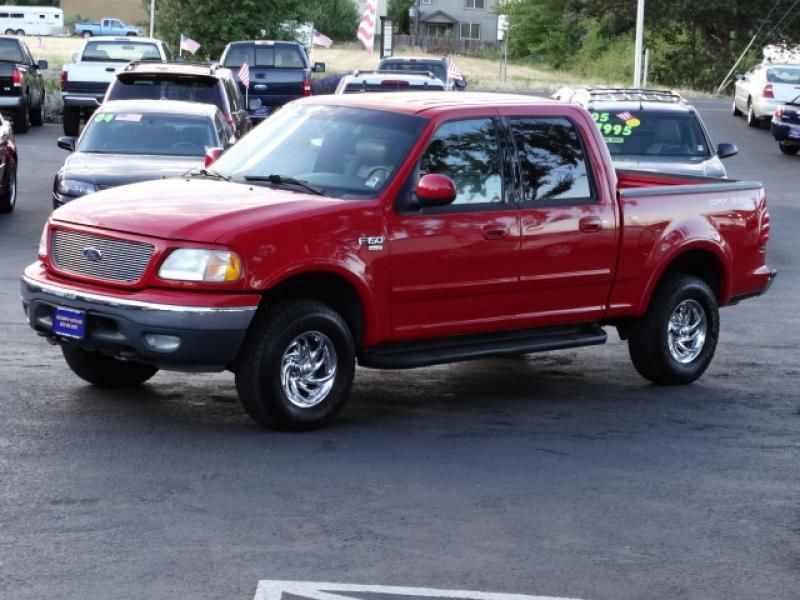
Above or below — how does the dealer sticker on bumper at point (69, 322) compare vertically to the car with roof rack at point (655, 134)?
below

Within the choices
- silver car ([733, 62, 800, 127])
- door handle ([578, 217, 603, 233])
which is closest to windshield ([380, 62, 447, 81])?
silver car ([733, 62, 800, 127])

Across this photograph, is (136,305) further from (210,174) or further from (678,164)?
(678,164)

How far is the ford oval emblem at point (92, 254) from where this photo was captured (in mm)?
9234

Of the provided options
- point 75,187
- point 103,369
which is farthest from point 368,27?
point 103,369

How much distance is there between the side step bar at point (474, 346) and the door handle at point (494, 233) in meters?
0.61

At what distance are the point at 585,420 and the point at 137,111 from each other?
30.5 ft

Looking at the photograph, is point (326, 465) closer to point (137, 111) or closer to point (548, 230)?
point (548, 230)

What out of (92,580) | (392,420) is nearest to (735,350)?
(392,420)

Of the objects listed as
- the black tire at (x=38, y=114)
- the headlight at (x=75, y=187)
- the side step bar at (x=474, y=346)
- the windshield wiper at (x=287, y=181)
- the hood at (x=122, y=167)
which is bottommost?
the black tire at (x=38, y=114)

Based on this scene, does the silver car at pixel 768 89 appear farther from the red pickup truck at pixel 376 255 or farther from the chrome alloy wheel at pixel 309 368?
the chrome alloy wheel at pixel 309 368

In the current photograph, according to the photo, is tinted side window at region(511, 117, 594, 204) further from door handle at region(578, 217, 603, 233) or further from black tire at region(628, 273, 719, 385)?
black tire at region(628, 273, 719, 385)

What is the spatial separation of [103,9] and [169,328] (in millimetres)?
126696

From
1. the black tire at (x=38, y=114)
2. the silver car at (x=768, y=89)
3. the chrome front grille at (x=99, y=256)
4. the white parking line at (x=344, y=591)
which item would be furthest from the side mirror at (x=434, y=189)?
the silver car at (x=768, y=89)

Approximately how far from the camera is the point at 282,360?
9.18 meters
